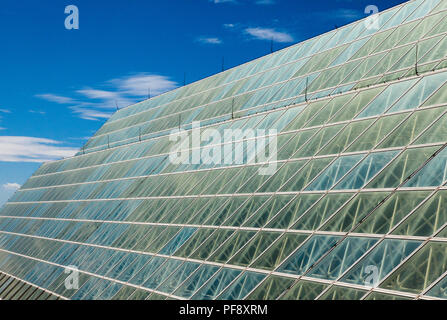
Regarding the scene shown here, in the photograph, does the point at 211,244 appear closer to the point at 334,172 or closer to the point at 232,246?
the point at 232,246

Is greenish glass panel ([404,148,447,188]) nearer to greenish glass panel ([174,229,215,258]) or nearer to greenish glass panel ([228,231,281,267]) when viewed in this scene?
greenish glass panel ([228,231,281,267])

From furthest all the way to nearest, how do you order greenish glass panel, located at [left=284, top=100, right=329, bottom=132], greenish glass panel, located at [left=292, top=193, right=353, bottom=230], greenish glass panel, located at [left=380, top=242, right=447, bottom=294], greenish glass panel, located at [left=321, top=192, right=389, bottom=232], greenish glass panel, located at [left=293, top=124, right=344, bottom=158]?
greenish glass panel, located at [left=284, top=100, right=329, bottom=132] < greenish glass panel, located at [left=293, top=124, right=344, bottom=158] < greenish glass panel, located at [left=292, top=193, right=353, bottom=230] < greenish glass panel, located at [left=321, top=192, right=389, bottom=232] < greenish glass panel, located at [left=380, top=242, right=447, bottom=294]

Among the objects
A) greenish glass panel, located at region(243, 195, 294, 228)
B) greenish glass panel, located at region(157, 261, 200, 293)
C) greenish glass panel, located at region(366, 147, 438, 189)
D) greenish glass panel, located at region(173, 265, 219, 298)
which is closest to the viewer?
greenish glass panel, located at region(366, 147, 438, 189)

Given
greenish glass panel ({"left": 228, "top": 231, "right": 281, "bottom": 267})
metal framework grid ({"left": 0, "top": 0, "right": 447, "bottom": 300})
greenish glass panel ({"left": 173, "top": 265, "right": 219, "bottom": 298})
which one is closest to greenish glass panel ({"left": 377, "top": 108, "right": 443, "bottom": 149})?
metal framework grid ({"left": 0, "top": 0, "right": 447, "bottom": 300})

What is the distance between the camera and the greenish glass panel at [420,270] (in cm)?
1705

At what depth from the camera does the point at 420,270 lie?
1747 centimetres

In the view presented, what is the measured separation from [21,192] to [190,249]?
58354 mm

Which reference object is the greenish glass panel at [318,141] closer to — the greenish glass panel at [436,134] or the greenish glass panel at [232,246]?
the greenish glass panel at [232,246]

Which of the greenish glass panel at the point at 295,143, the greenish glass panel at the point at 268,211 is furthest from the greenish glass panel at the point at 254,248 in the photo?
the greenish glass panel at the point at 295,143

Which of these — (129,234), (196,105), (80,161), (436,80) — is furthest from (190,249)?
(80,161)

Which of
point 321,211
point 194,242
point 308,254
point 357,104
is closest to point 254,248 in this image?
point 308,254

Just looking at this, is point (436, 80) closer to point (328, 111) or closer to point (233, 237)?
point (328, 111)

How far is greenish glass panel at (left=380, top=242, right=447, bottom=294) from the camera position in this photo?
55.9 ft

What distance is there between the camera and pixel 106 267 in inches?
1396
